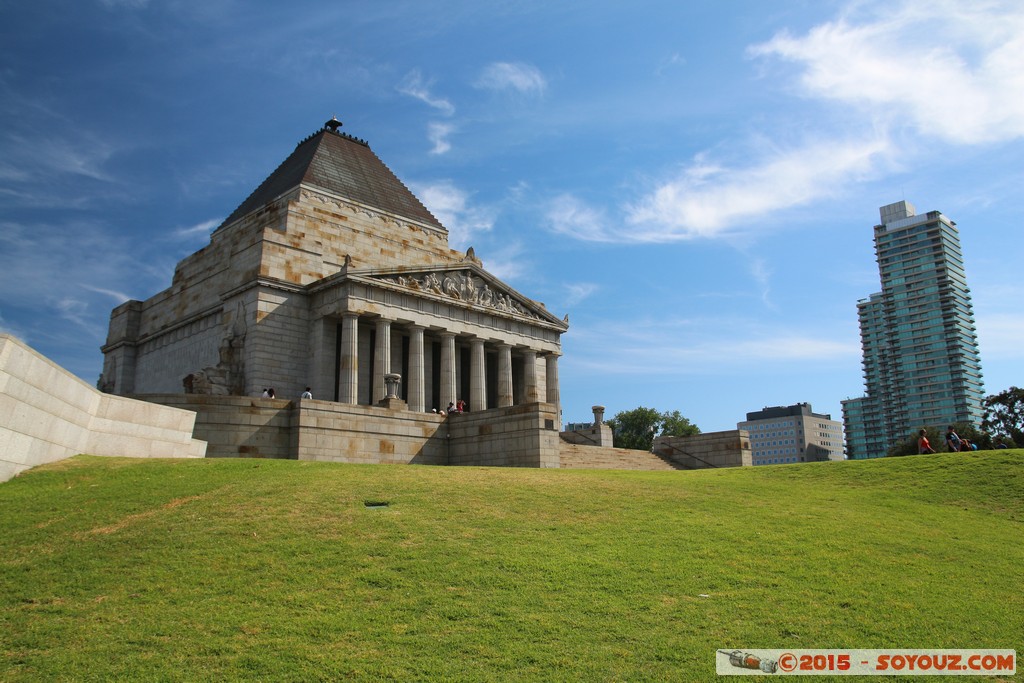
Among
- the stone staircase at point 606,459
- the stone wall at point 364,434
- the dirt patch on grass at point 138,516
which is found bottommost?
the dirt patch on grass at point 138,516

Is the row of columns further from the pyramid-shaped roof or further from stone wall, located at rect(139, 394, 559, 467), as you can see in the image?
the pyramid-shaped roof

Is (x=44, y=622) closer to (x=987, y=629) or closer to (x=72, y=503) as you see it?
(x=72, y=503)

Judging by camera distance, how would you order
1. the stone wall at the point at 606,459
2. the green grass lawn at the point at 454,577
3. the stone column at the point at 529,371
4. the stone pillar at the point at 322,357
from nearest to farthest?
the green grass lawn at the point at 454,577 → the stone wall at the point at 606,459 → the stone pillar at the point at 322,357 → the stone column at the point at 529,371

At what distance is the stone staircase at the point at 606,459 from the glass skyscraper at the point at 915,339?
12347cm

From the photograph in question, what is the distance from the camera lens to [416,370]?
44469 mm

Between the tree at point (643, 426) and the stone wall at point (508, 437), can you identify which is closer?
the stone wall at point (508, 437)

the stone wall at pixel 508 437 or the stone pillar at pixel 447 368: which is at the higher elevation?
the stone pillar at pixel 447 368

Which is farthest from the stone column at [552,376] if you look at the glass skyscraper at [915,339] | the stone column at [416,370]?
the glass skyscraper at [915,339]

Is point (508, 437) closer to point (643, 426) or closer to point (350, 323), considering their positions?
point (350, 323)

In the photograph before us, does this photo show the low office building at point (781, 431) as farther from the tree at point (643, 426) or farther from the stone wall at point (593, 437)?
the stone wall at point (593, 437)

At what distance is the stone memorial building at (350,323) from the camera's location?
133 feet

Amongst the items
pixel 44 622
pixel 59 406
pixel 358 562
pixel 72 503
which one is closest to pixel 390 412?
pixel 59 406

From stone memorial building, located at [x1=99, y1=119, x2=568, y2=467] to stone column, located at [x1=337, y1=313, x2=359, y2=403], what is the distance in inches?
2.4

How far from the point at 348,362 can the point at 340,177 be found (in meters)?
16.5
